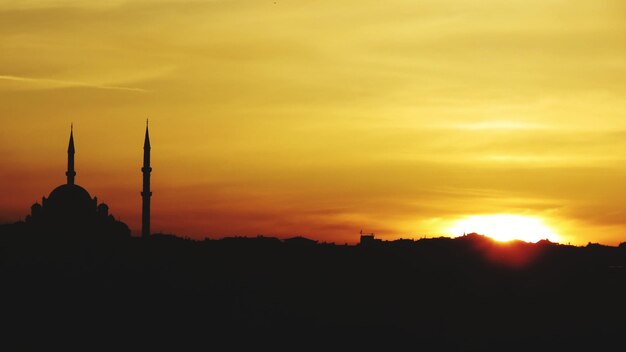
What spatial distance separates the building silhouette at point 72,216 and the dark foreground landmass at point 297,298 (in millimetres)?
1521

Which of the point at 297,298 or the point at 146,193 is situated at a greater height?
the point at 146,193

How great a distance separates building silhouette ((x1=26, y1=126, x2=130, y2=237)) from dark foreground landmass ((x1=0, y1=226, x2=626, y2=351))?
1521mm

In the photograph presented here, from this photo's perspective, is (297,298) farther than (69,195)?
No

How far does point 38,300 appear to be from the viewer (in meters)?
74.6

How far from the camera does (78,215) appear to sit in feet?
315

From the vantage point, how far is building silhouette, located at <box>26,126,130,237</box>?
312 feet

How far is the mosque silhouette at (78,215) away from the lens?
312 ft

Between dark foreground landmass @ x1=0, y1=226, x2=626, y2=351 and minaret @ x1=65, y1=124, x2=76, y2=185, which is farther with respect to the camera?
minaret @ x1=65, y1=124, x2=76, y2=185

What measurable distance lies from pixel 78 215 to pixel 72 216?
496 millimetres

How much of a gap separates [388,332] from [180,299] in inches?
551

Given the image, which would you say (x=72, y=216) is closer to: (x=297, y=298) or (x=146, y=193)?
(x=146, y=193)

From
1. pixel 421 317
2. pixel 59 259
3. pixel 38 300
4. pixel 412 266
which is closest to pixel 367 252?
pixel 412 266

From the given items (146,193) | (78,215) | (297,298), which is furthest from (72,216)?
(297,298)

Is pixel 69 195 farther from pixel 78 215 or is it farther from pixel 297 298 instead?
pixel 297 298
